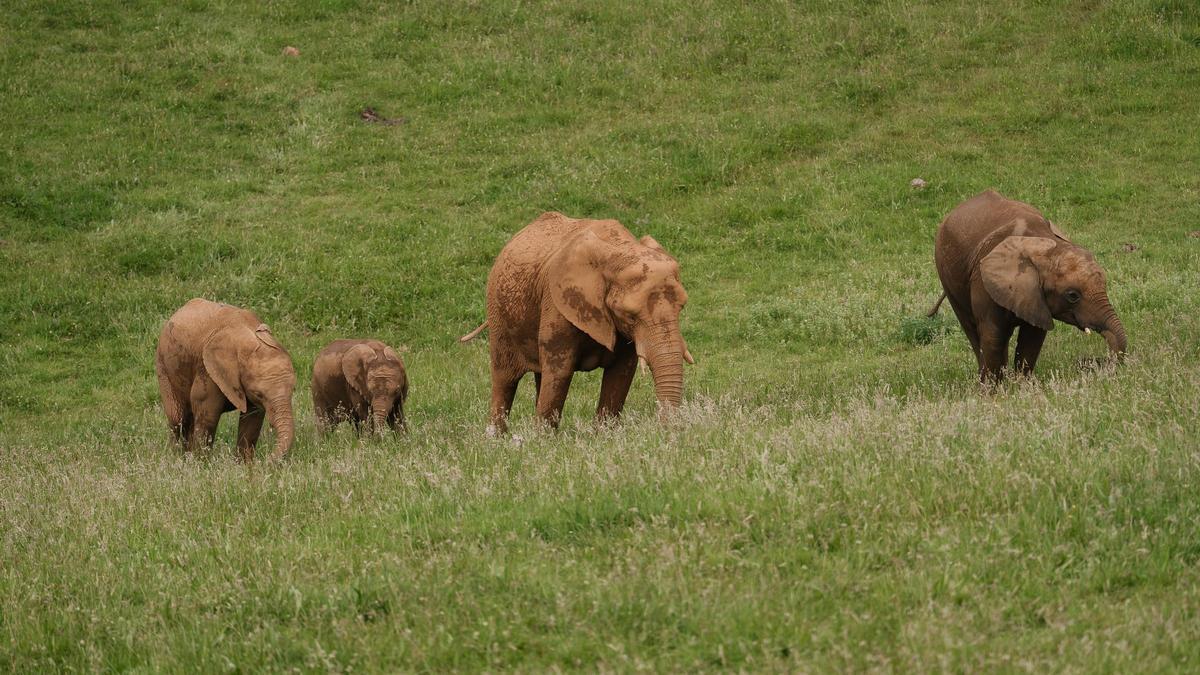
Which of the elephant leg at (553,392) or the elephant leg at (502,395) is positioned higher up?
the elephant leg at (553,392)

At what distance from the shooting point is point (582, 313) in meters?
13.0

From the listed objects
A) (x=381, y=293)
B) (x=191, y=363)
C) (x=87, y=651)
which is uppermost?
(x=87, y=651)

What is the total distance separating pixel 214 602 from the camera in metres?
7.86

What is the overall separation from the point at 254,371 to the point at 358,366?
79.3 inches

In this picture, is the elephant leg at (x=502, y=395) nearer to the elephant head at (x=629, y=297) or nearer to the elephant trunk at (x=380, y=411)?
the elephant trunk at (x=380, y=411)

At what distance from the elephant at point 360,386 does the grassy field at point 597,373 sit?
1.72ft

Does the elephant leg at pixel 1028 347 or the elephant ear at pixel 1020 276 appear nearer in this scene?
the elephant ear at pixel 1020 276

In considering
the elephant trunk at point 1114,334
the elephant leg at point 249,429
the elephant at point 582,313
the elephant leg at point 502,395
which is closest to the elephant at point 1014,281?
the elephant trunk at point 1114,334

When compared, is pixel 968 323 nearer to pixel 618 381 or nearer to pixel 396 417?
pixel 618 381

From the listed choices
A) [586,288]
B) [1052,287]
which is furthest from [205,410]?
[1052,287]

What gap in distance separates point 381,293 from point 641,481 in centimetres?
1510

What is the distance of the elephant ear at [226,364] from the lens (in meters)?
14.4

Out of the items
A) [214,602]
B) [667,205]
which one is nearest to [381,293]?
[667,205]

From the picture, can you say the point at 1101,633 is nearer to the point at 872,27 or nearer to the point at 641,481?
the point at 641,481
